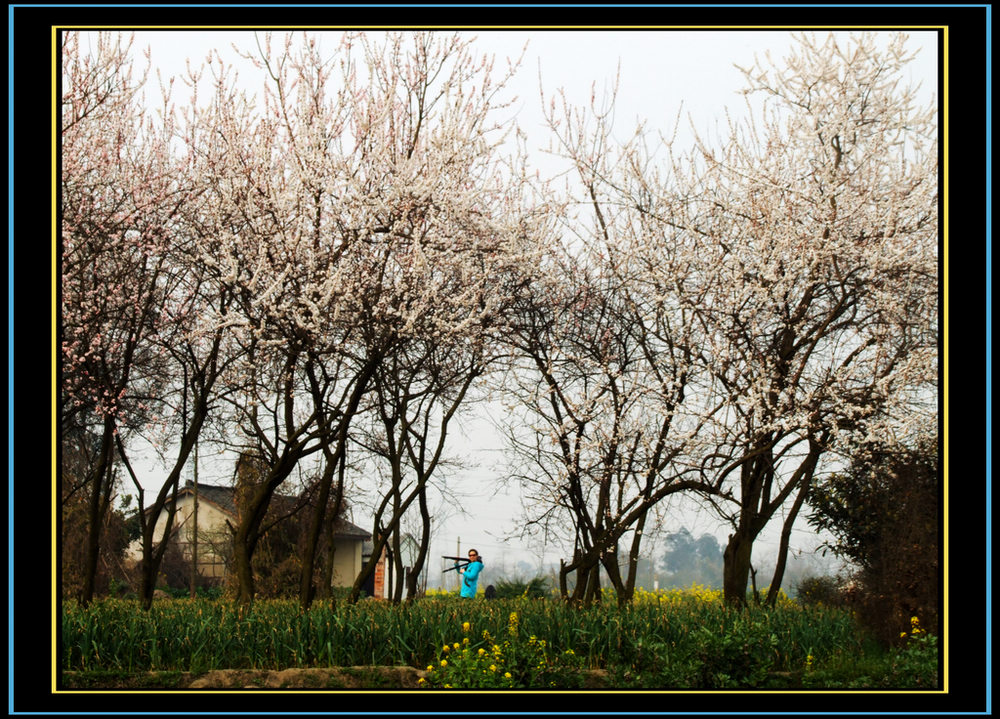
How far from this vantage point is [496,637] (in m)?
8.04

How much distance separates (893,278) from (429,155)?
5471 mm

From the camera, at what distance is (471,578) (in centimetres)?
1307

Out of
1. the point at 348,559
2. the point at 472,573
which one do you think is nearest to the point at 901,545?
the point at 472,573

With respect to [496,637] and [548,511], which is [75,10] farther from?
[548,511]

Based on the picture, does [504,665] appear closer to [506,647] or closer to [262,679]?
[506,647]

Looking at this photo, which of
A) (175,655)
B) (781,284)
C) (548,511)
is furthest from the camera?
(548,511)

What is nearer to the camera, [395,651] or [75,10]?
[75,10]

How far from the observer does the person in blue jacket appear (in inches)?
511

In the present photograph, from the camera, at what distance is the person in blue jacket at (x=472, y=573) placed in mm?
12984

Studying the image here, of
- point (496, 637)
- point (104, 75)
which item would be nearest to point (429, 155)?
point (104, 75)
